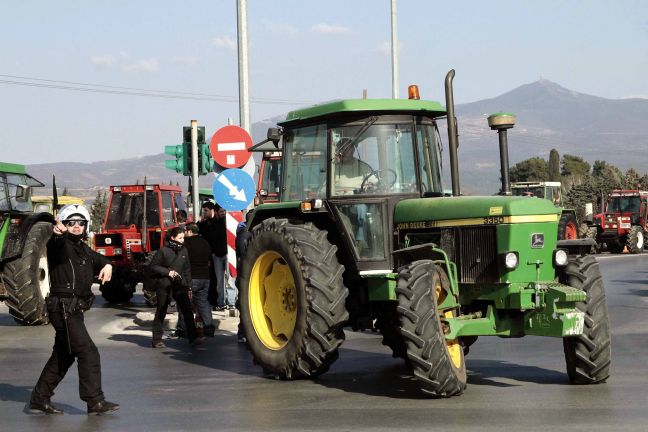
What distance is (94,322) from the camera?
67.8ft

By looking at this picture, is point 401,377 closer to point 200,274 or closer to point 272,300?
point 272,300

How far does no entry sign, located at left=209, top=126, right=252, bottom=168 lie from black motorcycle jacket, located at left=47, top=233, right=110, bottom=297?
8212 millimetres

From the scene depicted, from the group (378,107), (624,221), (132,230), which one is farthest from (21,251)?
(624,221)

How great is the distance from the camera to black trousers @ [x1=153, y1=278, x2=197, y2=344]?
16234mm

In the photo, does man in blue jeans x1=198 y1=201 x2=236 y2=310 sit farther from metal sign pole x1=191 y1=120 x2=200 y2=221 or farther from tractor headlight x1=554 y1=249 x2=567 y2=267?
tractor headlight x1=554 y1=249 x2=567 y2=267

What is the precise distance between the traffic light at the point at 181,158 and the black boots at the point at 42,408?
11.5 metres

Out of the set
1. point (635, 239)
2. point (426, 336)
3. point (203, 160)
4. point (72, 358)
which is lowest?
point (635, 239)

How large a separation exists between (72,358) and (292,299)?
117 inches

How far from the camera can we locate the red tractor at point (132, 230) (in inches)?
995

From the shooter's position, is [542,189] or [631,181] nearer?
[542,189]

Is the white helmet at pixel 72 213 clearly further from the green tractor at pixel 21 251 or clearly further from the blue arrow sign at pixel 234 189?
the green tractor at pixel 21 251

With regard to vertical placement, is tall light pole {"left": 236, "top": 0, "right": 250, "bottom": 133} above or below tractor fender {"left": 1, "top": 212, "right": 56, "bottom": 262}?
above

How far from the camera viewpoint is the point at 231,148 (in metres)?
18.8

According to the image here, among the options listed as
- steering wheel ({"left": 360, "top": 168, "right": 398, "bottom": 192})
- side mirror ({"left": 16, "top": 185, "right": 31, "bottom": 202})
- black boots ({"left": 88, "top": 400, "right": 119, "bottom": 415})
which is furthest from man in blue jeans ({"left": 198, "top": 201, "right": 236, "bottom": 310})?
black boots ({"left": 88, "top": 400, "right": 119, "bottom": 415})
